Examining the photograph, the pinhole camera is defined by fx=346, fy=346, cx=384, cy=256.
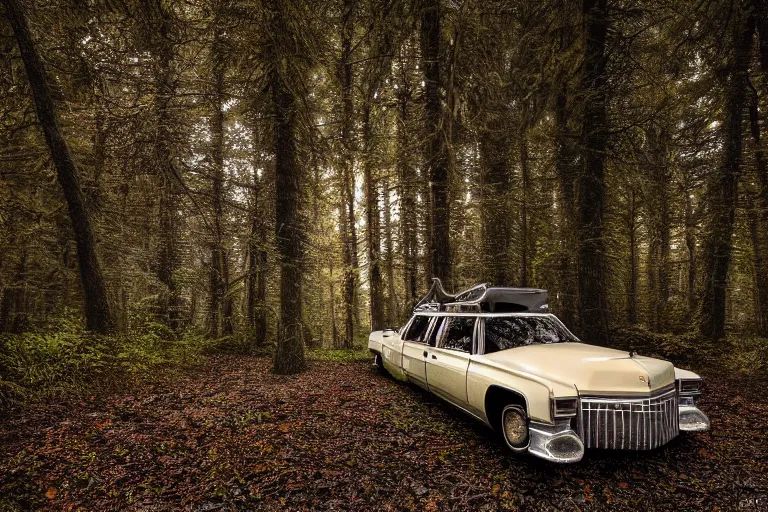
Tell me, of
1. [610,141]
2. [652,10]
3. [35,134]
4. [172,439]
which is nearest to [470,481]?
[172,439]

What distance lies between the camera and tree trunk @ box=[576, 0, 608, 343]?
8.34m

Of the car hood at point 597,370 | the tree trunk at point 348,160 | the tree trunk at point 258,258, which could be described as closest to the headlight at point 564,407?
the car hood at point 597,370

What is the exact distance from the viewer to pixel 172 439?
177 inches

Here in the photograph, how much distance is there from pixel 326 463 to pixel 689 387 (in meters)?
4.57

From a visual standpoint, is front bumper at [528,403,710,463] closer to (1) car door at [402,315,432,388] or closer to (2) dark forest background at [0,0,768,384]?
(1) car door at [402,315,432,388]

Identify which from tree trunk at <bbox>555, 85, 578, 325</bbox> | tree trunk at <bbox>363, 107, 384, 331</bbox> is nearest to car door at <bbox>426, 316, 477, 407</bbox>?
tree trunk at <bbox>555, 85, 578, 325</bbox>

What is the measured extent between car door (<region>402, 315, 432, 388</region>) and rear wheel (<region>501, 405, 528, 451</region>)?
77.7 inches

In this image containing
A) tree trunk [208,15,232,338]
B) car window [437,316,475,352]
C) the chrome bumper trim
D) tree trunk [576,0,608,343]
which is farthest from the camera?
tree trunk [208,15,232,338]


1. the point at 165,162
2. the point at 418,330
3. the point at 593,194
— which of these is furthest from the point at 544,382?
the point at 165,162

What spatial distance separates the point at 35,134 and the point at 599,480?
12858mm

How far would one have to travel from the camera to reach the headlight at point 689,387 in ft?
14.0

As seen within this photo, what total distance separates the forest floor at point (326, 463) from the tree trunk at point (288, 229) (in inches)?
94.4

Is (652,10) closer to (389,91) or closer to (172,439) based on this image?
(389,91)

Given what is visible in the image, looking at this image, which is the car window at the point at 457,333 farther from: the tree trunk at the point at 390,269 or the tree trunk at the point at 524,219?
the tree trunk at the point at 524,219
